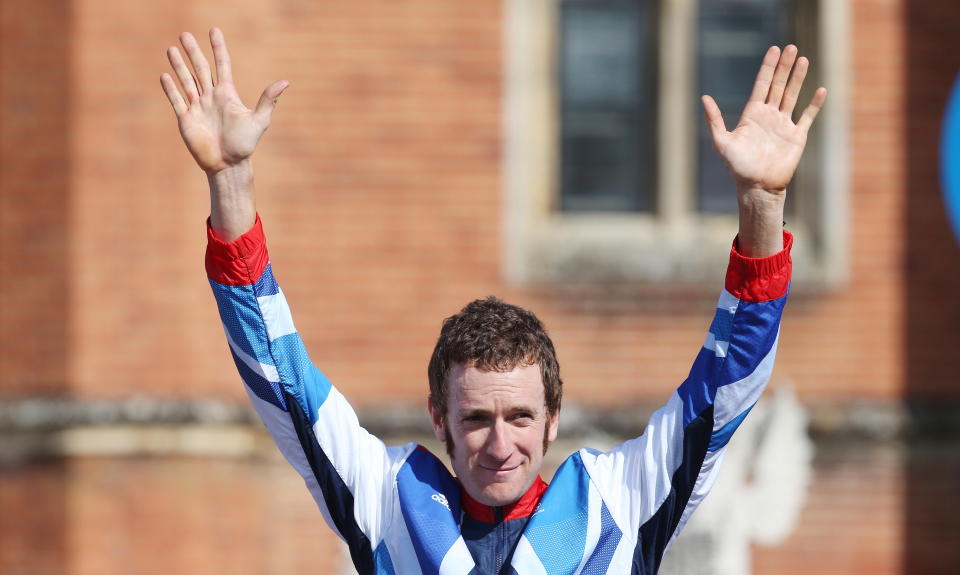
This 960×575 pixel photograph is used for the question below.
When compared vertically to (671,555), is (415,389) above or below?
above

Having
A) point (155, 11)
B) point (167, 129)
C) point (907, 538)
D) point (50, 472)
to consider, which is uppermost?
point (155, 11)

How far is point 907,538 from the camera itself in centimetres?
699

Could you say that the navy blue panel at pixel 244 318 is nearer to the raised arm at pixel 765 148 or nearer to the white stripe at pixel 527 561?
the white stripe at pixel 527 561

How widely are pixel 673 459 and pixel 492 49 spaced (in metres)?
4.54

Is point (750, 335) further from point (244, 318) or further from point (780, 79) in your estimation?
point (244, 318)

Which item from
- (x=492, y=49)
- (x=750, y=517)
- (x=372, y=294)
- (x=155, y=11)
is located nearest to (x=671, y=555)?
(x=750, y=517)

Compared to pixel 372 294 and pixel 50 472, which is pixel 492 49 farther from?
pixel 50 472

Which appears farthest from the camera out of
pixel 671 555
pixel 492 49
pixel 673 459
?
pixel 492 49

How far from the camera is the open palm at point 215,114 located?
8.77 ft

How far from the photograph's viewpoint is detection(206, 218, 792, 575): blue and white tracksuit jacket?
2.62 m

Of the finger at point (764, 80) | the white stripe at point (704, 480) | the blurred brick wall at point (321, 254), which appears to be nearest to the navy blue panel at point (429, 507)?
the white stripe at point (704, 480)

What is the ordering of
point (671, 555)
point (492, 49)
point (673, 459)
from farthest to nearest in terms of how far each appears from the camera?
point (492, 49)
point (671, 555)
point (673, 459)

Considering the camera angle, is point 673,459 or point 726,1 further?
point 726,1

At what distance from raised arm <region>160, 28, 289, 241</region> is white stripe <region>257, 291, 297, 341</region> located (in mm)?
140
